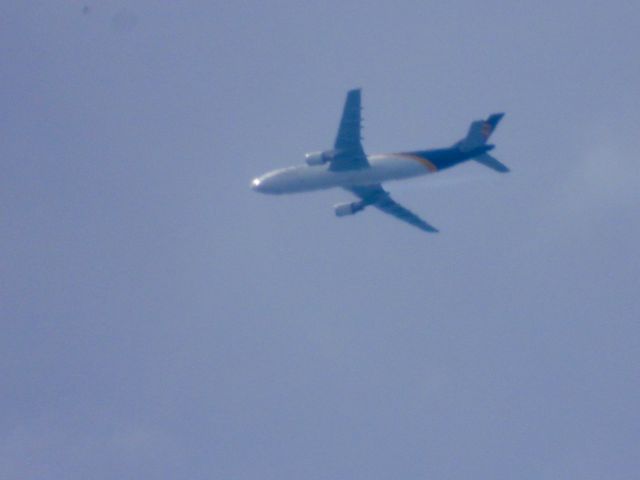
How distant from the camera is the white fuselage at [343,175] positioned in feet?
350

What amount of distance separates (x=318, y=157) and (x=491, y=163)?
47.6 feet

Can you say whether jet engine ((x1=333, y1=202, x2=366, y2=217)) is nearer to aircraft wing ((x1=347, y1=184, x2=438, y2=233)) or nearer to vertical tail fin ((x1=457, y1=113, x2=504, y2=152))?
aircraft wing ((x1=347, y1=184, x2=438, y2=233))

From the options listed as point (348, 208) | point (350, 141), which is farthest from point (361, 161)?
point (348, 208)

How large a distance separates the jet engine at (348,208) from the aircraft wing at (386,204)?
2.38 feet

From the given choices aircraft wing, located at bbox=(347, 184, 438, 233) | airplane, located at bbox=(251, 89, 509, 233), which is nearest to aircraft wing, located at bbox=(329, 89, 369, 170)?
airplane, located at bbox=(251, 89, 509, 233)

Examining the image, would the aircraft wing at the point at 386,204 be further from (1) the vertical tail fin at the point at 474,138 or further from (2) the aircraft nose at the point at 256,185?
(1) the vertical tail fin at the point at 474,138

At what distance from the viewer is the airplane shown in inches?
4171

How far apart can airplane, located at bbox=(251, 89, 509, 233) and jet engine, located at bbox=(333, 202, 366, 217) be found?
4.32 meters

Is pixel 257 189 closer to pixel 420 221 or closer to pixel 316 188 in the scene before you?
pixel 316 188

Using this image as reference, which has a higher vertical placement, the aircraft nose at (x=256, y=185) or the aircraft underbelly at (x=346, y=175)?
the aircraft nose at (x=256, y=185)

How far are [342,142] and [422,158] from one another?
22.2 ft

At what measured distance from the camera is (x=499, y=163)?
10781 cm

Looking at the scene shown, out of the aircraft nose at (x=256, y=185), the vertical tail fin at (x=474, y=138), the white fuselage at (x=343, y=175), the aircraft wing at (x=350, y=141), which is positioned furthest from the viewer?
the aircraft nose at (x=256, y=185)

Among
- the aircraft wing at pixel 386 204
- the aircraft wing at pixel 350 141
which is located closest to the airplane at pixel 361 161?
the aircraft wing at pixel 350 141
